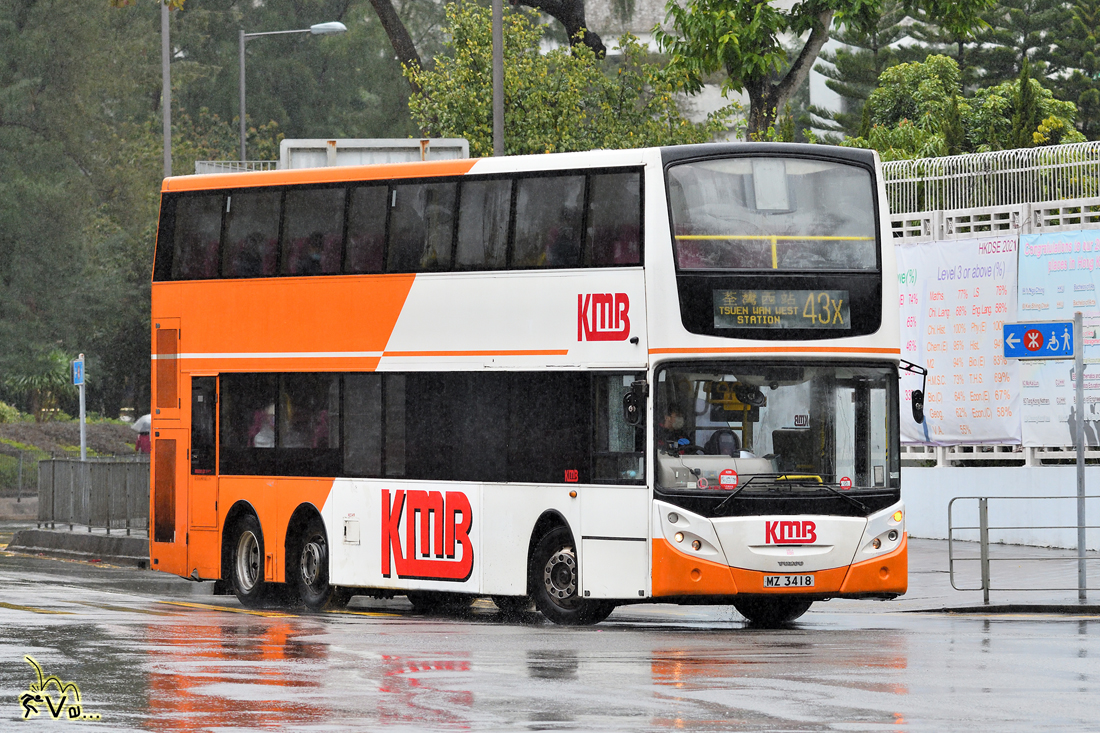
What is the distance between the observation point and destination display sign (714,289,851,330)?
17.5 metres

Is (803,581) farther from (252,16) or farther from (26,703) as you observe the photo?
(252,16)

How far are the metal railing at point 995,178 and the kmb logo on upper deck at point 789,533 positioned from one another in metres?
9.07

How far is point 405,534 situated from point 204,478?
11.0ft

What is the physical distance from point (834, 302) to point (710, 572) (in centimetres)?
271

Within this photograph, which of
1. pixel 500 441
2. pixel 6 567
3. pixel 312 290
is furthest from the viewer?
pixel 6 567

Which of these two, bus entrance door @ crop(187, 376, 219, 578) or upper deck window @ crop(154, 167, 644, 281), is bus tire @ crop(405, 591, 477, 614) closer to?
bus entrance door @ crop(187, 376, 219, 578)

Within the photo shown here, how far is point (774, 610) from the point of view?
61.7 feet

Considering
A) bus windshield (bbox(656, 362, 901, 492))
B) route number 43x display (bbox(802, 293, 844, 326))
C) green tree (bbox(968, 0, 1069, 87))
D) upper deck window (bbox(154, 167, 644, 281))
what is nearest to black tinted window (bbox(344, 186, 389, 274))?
upper deck window (bbox(154, 167, 644, 281))

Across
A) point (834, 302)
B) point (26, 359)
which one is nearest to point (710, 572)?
point (834, 302)

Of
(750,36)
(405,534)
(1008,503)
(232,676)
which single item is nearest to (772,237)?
(405,534)

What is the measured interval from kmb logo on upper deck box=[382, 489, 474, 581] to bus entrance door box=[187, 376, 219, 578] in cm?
281

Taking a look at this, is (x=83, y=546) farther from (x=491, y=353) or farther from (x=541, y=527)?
(x=541, y=527)

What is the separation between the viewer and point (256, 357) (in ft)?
69.9

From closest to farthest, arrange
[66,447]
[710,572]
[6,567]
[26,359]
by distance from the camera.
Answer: [710,572], [6,567], [66,447], [26,359]
